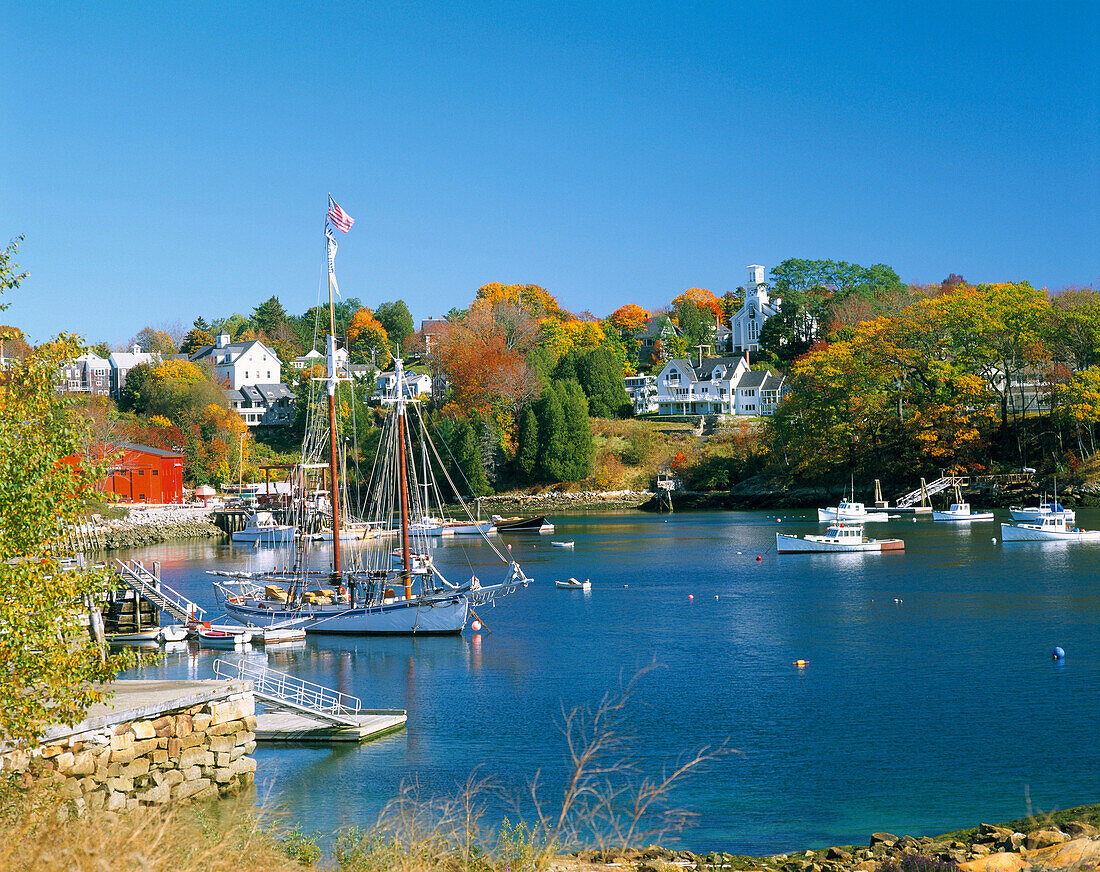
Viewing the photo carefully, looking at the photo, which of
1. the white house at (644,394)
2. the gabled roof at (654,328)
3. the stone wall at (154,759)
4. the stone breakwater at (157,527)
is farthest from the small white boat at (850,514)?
the gabled roof at (654,328)

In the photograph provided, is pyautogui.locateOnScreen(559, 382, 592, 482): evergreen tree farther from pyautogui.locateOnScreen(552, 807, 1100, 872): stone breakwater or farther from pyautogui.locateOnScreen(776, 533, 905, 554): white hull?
pyautogui.locateOnScreen(552, 807, 1100, 872): stone breakwater

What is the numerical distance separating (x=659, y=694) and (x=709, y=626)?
11668mm

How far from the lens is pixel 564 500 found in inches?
4481

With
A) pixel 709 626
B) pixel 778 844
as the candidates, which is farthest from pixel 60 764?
pixel 709 626

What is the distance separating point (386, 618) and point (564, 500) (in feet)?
242

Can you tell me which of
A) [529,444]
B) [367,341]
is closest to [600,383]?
[529,444]

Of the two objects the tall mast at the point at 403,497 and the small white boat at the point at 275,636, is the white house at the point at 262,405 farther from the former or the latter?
the small white boat at the point at 275,636

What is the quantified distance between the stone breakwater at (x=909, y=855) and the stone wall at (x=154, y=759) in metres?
7.14

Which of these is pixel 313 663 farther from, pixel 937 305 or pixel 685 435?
pixel 685 435

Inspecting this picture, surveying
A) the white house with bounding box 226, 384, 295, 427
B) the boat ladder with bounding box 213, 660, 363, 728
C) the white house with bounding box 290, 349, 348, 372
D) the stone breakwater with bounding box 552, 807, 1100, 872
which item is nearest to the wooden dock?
the boat ladder with bounding box 213, 660, 363, 728

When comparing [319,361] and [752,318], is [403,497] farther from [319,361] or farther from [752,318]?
[752,318]

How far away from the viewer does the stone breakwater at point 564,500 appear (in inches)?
4358

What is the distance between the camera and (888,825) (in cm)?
1905

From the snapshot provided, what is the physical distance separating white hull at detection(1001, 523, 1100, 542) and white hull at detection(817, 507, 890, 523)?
1545 centimetres
